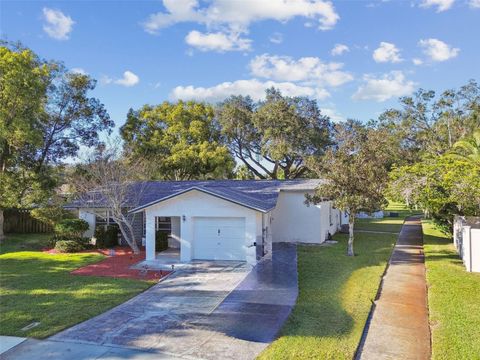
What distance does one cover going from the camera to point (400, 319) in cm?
982

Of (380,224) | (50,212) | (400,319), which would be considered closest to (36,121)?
(50,212)

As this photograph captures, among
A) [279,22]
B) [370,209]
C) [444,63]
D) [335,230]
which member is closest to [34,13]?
[279,22]

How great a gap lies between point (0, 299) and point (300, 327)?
919 centimetres

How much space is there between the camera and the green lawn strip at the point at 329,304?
7816mm

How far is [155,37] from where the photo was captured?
18.8 m

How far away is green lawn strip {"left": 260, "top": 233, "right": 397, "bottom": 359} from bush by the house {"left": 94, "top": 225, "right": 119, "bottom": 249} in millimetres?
10720

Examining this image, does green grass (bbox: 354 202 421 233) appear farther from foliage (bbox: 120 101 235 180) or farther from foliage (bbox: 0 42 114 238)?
foliage (bbox: 0 42 114 238)

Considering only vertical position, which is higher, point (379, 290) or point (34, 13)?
point (34, 13)

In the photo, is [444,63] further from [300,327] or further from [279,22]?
[300,327]

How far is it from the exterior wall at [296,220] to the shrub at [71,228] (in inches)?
435

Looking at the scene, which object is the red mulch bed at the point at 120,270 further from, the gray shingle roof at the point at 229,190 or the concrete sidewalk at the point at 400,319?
the concrete sidewalk at the point at 400,319

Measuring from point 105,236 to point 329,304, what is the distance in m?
14.7

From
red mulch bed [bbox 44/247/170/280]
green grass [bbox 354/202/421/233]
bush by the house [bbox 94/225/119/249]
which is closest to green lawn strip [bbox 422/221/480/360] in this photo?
red mulch bed [bbox 44/247/170/280]

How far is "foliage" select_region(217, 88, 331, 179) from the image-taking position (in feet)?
121
